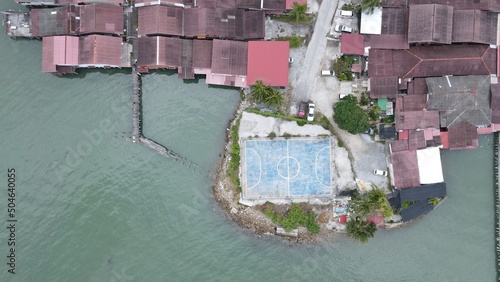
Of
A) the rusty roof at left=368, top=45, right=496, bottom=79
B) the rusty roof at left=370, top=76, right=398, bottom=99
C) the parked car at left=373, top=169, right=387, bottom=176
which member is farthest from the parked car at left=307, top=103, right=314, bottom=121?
the parked car at left=373, top=169, right=387, bottom=176

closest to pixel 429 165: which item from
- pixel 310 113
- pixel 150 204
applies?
pixel 310 113

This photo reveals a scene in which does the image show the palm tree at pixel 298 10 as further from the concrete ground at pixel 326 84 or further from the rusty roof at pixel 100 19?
the rusty roof at pixel 100 19

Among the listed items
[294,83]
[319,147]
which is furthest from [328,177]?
A: [294,83]

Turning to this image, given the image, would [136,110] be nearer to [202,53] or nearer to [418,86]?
[202,53]

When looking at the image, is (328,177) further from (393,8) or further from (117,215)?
(117,215)

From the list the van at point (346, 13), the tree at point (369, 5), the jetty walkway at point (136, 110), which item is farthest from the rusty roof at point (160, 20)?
the tree at point (369, 5)
